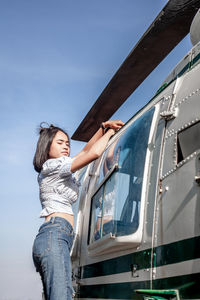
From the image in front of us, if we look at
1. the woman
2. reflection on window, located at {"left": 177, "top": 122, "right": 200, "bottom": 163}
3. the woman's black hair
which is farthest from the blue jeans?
reflection on window, located at {"left": 177, "top": 122, "right": 200, "bottom": 163}

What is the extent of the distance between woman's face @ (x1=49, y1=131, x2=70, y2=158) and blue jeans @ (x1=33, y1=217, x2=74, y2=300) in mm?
617

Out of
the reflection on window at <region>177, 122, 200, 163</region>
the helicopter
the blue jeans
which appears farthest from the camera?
the blue jeans

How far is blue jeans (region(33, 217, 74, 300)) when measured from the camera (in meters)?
2.20

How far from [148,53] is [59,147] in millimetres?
1224

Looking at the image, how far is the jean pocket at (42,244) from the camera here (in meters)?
2.30

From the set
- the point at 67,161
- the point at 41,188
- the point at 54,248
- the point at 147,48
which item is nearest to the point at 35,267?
the point at 54,248

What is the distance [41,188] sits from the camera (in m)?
2.73

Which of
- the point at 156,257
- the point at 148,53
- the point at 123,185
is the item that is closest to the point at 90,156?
the point at 123,185

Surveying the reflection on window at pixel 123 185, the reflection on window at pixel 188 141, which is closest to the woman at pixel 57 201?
the reflection on window at pixel 123 185

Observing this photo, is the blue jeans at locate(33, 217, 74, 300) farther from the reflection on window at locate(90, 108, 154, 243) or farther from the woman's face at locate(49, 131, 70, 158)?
the woman's face at locate(49, 131, 70, 158)

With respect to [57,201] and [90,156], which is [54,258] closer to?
→ [57,201]

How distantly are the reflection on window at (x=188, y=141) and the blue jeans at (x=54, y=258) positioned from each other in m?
1.00

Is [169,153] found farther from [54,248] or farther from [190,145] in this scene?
[54,248]

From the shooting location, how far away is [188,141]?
1.95 metres
